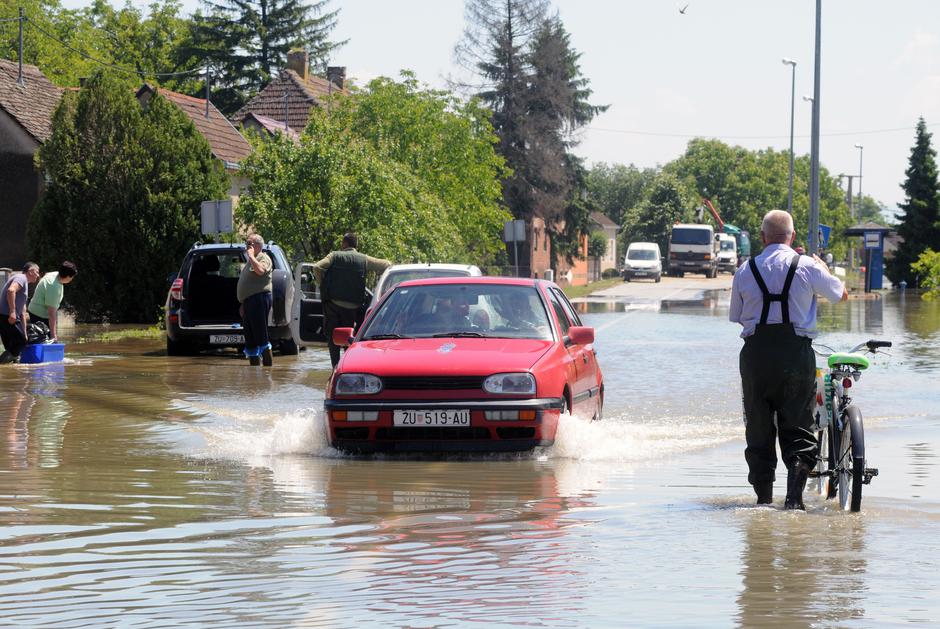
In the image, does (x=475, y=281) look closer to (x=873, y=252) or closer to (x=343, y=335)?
(x=343, y=335)

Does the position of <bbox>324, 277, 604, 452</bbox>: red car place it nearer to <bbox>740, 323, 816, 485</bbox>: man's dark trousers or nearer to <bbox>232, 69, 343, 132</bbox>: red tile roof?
<bbox>740, 323, 816, 485</bbox>: man's dark trousers

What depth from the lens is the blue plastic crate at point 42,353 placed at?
71.2ft

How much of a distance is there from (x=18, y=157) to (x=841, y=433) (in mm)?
43480

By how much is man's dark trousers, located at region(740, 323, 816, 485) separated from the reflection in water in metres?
0.34

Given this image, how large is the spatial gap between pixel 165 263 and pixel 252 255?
14068mm

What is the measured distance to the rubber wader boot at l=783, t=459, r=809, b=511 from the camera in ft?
29.4

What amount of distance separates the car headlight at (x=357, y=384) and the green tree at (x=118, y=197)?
23928mm

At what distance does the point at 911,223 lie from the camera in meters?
72.1

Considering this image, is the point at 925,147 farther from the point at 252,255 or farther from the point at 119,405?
the point at 119,405

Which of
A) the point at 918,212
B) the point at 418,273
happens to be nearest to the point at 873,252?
the point at 918,212

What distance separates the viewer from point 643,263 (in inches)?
3103

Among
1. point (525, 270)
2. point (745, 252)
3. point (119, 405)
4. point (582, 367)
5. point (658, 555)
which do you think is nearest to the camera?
point (658, 555)

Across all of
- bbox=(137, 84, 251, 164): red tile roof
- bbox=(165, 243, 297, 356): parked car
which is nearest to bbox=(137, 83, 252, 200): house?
bbox=(137, 84, 251, 164): red tile roof

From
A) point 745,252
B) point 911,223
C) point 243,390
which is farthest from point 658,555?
point 745,252
